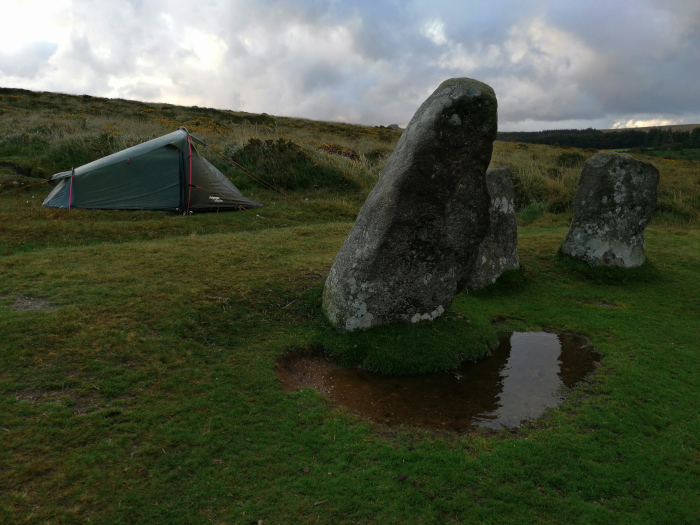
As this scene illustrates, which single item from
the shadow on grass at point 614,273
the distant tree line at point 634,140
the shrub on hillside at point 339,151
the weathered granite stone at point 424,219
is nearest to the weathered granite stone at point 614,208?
the shadow on grass at point 614,273

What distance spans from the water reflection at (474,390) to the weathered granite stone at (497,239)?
2521 millimetres

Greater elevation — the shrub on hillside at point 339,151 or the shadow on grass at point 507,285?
the shrub on hillside at point 339,151

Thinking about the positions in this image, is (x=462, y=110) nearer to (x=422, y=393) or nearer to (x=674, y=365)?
(x=422, y=393)

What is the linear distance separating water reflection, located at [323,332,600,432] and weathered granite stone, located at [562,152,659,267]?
4.65 m

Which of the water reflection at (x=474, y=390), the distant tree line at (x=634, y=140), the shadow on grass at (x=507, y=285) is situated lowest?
the water reflection at (x=474, y=390)

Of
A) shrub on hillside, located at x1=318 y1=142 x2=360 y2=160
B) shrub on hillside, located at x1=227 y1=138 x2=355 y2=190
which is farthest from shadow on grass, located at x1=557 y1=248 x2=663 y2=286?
shrub on hillside, located at x1=318 y1=142 x2=360 y2=160

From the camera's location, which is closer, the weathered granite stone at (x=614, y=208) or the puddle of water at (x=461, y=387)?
the puddle of water at (x=461, y=387)

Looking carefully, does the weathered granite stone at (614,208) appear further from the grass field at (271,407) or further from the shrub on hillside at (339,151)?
the shrub on hillside at (339,151)

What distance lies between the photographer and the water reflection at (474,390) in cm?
555

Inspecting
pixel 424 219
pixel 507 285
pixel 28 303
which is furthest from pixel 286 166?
pixel 424 219

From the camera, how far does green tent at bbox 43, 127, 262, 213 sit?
14.1 m

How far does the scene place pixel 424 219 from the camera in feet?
22.5

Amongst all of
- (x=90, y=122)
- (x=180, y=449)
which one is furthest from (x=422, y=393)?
(x=90, y=122)

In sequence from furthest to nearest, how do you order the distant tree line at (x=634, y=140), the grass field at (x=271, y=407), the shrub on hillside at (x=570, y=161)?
1. the distant tree line at (x=634, y=140)
2. the shrub on hillside at (x=570, y=161)
3. the grass field at (x=271, y=407)
